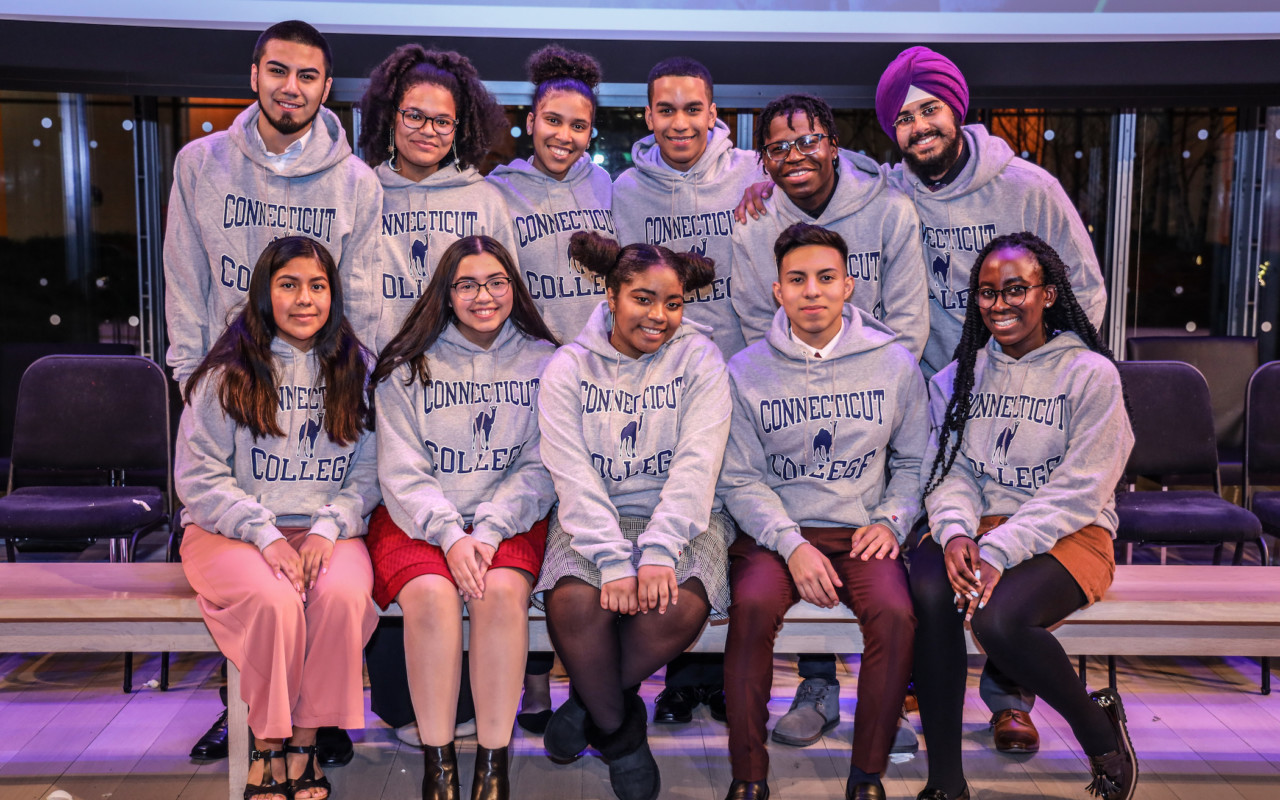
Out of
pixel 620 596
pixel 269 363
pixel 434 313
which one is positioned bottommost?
pixel 620 596

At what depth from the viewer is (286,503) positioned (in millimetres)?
2523

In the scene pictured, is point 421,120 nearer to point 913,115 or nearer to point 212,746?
point 913,115

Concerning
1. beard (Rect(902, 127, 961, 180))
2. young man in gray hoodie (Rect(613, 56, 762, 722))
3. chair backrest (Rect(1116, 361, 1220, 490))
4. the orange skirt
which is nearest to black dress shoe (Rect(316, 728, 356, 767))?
young man in gray hoodie (Rect(613, 56, 762, 722))

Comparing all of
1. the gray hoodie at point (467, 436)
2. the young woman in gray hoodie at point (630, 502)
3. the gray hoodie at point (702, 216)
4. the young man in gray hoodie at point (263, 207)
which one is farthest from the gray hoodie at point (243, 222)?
the gray hoodie at point (702, 216)

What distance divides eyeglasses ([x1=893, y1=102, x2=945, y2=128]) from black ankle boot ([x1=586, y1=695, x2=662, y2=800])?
1679mm

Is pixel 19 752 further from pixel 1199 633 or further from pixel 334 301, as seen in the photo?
pixel 1199 633

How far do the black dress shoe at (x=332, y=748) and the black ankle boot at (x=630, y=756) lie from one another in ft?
2.47

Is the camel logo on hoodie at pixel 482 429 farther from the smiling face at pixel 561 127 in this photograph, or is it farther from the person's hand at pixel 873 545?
the person's hand at pixel 873 545

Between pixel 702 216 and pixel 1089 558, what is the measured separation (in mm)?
1382

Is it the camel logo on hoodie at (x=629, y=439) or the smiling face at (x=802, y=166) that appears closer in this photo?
the camel logo on hoodie at (x=629, y=439)

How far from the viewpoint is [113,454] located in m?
3.72

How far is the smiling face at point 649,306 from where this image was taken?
2.49 meters

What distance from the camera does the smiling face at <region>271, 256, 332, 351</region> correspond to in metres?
2.52

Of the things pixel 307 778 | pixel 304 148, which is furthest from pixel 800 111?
pixel 307 778
